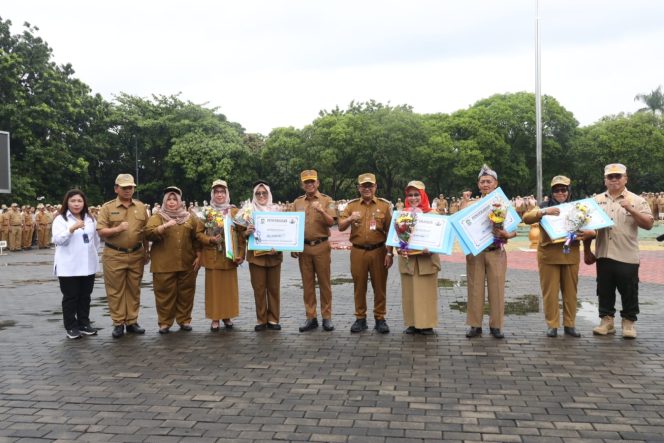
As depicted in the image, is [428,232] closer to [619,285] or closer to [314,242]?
[314,242]

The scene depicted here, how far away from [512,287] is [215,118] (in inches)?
1713

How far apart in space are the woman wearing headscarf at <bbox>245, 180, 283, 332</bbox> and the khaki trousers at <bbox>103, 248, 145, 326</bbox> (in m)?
1.49

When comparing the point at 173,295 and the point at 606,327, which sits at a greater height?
the point at 173,295

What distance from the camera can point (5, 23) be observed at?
34.9 metres

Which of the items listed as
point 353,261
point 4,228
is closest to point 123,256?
point 353,261

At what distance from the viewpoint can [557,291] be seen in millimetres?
7352

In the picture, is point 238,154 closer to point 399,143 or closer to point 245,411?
point 399,143

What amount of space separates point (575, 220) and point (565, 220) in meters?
0.14

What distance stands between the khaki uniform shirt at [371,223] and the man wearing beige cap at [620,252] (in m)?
2.63

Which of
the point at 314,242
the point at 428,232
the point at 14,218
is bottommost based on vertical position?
the point at 314,242

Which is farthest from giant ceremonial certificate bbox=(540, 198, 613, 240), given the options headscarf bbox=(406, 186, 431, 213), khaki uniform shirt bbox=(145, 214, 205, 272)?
khaki uniform shirt bbox=(145, 214, 205, 272)

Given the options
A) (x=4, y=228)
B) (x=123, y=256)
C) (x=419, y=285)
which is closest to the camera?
(x=419, y=285)

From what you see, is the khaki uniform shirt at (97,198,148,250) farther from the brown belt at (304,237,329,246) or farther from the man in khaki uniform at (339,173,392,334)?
the man in khaki uniform at (339,173,392,334)

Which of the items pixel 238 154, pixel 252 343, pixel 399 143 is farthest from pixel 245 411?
pixel 238 154
